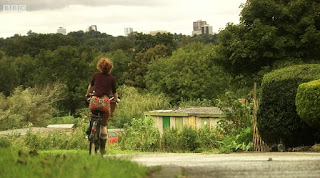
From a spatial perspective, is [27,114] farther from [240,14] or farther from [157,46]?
[157,46]

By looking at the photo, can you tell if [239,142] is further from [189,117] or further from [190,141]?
[189,117]

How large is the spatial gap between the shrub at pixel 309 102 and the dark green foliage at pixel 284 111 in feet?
3.10

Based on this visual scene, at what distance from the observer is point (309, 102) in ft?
41.2

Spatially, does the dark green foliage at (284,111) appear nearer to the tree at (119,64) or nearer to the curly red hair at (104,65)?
the curly red hair at (104,65)

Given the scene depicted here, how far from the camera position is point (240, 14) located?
39750 millimetres

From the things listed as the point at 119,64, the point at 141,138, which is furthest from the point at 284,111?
the point at 119,64

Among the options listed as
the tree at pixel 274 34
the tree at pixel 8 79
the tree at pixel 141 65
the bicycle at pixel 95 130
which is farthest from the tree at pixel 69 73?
the bicycle at pixel 95 130

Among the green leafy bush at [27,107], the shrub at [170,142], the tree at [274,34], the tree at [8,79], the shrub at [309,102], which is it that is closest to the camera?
Answer: the shrub at [309,102]

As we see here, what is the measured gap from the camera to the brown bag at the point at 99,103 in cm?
1056

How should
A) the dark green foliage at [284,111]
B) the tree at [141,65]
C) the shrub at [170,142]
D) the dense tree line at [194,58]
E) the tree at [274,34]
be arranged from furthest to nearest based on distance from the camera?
the tree at [141,65] → the dense tree line at [194,58] → the tree at [274,34] → the shrub at [170,142] → the dark green foliage at [284,111]

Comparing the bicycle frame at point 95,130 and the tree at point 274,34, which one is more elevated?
the tree at point 274,34

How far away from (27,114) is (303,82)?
3991 centimetres

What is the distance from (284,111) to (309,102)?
1.59 meters

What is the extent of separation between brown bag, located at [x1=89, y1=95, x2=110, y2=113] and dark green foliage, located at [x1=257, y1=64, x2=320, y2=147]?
5.06m
